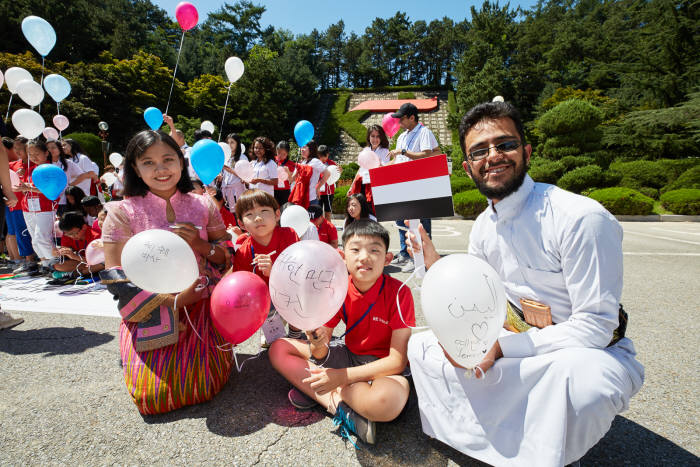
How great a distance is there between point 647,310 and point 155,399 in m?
4.22

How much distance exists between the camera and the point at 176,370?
6.14ft

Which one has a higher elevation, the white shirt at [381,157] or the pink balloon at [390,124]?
the pink balloon at [390,124]

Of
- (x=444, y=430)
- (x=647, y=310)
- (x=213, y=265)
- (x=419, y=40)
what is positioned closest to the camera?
(x=444, y=430)

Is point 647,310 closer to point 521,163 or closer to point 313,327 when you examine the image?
point 521,163

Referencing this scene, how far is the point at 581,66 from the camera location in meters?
24.3

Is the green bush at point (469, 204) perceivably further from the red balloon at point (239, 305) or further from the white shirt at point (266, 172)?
the red balloon at point (239, 305)

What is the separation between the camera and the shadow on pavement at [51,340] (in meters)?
2.62

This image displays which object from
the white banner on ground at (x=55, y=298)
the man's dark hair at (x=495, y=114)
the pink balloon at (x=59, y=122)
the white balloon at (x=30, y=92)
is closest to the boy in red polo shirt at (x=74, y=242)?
the white banner on ground at (x=55, y=298)

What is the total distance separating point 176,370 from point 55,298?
3.14m

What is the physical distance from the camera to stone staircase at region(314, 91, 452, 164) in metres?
29.2

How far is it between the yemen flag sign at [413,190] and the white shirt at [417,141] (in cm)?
229

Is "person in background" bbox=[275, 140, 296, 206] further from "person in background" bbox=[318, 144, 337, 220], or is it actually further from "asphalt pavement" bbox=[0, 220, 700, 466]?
"asphalt pavement" bbox=[0, 220, 700, 466]

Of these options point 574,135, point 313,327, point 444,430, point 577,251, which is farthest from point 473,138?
point 574,135

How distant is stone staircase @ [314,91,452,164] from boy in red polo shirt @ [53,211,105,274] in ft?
79.8
